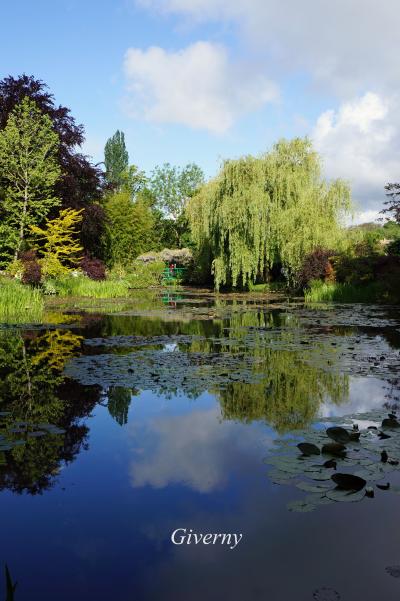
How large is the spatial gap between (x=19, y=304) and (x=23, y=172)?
10.8 m

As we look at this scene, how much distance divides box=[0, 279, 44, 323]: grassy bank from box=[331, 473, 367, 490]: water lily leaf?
11.7 meters

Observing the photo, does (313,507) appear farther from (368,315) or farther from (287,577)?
(368,315)

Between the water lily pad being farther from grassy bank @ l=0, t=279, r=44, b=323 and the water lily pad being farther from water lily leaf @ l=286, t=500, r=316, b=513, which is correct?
grassy bank @ l=0, t=279, r=44, b=323

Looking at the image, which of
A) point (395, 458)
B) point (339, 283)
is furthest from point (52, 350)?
point (339, 283)

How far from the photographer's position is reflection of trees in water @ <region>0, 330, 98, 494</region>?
3.80m

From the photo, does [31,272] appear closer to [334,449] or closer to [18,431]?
[18,431]

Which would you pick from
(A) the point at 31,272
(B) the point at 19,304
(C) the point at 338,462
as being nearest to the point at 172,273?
(A) the point at 31,272

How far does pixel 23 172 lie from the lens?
23.8m

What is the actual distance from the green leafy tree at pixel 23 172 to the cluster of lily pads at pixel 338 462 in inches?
783

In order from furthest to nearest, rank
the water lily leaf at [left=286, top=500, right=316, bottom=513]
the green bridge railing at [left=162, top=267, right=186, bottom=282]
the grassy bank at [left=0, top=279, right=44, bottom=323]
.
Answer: the green bridge railing at [left=162, top=267, right=186, bottom=282]
the grassy bank at [left=0, top=279, right=44, bottom=323]
the water lily leaf at [left=286, top=500, right=316, bottom=513]

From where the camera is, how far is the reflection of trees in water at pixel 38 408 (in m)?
3.80

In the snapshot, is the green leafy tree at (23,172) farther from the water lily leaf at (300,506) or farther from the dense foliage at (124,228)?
the water lily leaf at (300,506)

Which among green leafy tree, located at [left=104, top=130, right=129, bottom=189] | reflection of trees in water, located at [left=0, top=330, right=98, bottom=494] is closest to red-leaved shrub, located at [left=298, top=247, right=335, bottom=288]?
reflection of trees in water, located at [left=0, top=330, right=98, bottom=494]

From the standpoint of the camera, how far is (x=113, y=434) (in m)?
4.77
